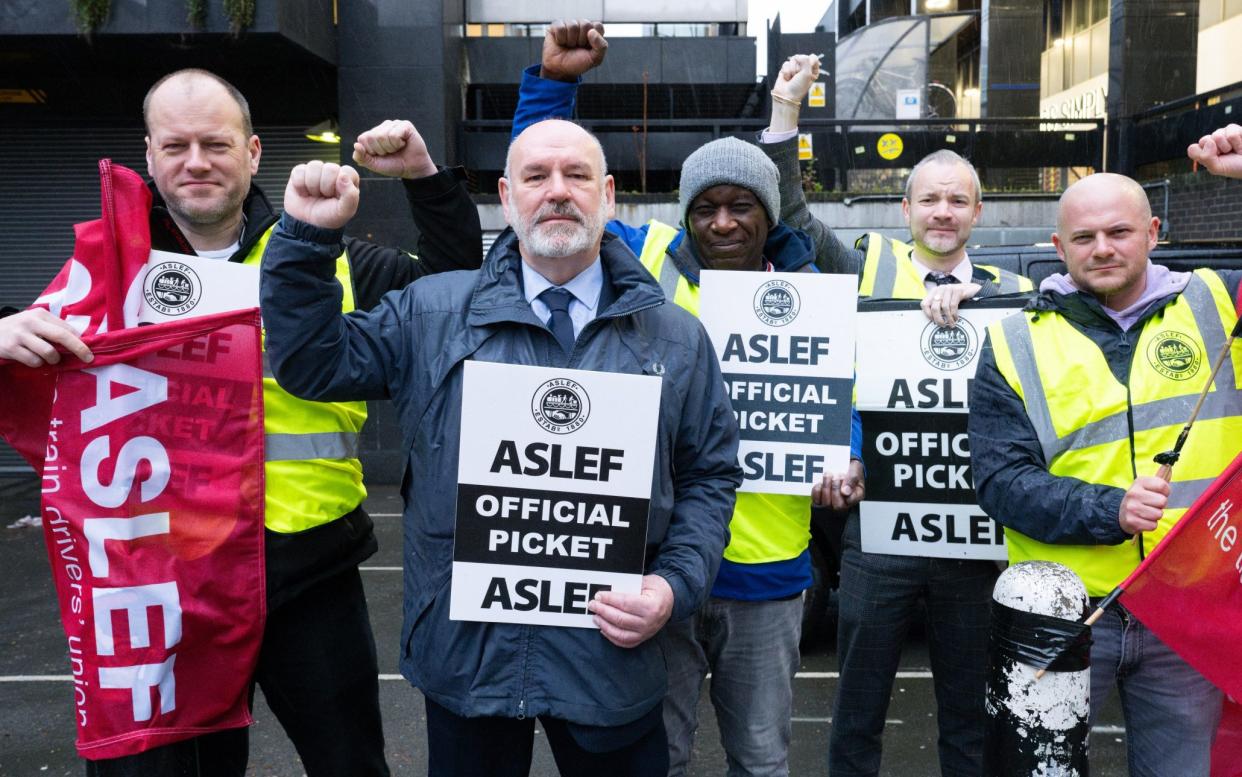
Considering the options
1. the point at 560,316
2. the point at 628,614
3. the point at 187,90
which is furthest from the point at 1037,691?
the point at 187,90

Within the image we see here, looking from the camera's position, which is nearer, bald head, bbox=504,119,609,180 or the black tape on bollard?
the black tape on bollard

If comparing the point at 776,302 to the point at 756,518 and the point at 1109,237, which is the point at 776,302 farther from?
the point at 1109,237

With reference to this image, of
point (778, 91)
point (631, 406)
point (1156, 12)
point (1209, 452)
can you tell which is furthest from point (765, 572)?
point (1156, 12)

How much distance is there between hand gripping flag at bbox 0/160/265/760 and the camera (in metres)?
2.46

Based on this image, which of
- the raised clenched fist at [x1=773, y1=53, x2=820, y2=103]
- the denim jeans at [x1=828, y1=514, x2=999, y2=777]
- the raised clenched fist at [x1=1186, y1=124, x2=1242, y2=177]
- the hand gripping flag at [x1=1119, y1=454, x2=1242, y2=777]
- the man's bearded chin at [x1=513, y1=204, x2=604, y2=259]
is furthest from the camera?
the raised clenched fist at [x1=773, y1=53, x2=820, y2=103]

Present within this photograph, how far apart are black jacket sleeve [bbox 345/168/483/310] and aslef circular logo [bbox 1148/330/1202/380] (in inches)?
76.0

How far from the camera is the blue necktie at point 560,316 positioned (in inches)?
91.0

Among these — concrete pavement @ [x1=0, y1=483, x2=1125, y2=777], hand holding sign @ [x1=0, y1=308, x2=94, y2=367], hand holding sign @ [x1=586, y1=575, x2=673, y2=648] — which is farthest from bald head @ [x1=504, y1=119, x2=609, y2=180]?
concrete pavement @ [x1=0, y1=483, x2=1125, y2=777]

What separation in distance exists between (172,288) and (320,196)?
2.25 ft

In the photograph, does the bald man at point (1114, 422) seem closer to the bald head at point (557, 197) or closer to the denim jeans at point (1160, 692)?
the denim jeans at point (1160, 692)

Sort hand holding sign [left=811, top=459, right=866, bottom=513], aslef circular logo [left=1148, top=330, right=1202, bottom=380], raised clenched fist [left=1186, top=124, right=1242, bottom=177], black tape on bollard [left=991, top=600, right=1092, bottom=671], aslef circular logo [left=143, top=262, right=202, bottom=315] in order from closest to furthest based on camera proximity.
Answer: black tape on bollard [left=991, top=600, right=1092, bottom=671] → aslef circular logo [left=143, top=262, right=202, bottom=315] → aslef circular logo [left=1148, top=330, right=1202, bottom=380] → raised clenched fist [left=1186, top=124, right=1242, bottom=177] → hand holding sign [left=811, top=459, right=866, bottom=513]

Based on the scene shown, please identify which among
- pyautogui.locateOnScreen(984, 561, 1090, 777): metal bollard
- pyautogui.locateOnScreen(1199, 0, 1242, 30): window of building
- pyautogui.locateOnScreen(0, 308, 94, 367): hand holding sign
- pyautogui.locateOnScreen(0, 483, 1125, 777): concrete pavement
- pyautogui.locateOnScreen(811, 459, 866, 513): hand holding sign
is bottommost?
pyautogui.locateOnScreen(0, 483, 1125, 777): concrete pavement

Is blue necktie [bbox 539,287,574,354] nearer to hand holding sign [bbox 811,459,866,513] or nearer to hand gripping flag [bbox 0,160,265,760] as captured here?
hand gripping flag [bbox 0,160,265,760]

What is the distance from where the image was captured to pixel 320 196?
85.1 inches
